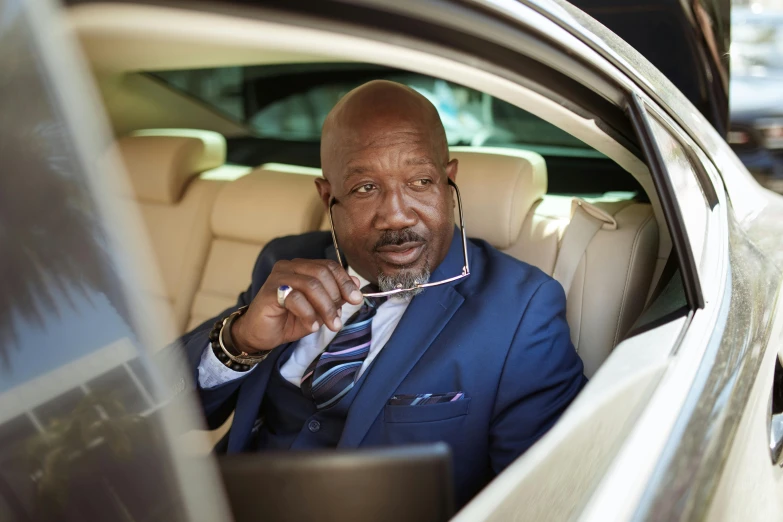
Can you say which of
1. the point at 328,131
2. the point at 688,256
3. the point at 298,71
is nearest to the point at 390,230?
the point at 328,131

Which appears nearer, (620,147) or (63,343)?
(63,343)

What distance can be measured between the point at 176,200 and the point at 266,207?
55cm

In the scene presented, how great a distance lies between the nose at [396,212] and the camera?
4.93 feet

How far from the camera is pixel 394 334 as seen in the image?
1.45 metres

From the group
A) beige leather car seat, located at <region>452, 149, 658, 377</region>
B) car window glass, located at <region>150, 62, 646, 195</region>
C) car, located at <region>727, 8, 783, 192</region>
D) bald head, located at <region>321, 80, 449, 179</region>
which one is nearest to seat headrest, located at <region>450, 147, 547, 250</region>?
beige leather car seat, located at <region>452, 149, 658, 377</region>

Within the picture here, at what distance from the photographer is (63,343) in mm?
479

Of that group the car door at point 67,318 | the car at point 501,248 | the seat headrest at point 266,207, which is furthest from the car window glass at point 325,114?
the car door at point 67,318

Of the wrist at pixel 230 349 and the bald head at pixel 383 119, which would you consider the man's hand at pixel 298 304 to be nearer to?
the wrist at pixel 230 349

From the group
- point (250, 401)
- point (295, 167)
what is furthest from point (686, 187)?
point (295, 167)

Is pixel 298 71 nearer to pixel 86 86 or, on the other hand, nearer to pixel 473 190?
pixel 473 190

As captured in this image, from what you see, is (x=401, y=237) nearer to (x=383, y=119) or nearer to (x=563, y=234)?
(x=383, y=119)

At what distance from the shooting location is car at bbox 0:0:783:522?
0.47 m

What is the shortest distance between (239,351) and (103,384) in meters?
0.97

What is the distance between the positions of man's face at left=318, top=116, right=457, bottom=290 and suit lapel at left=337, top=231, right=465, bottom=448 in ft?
0.17
